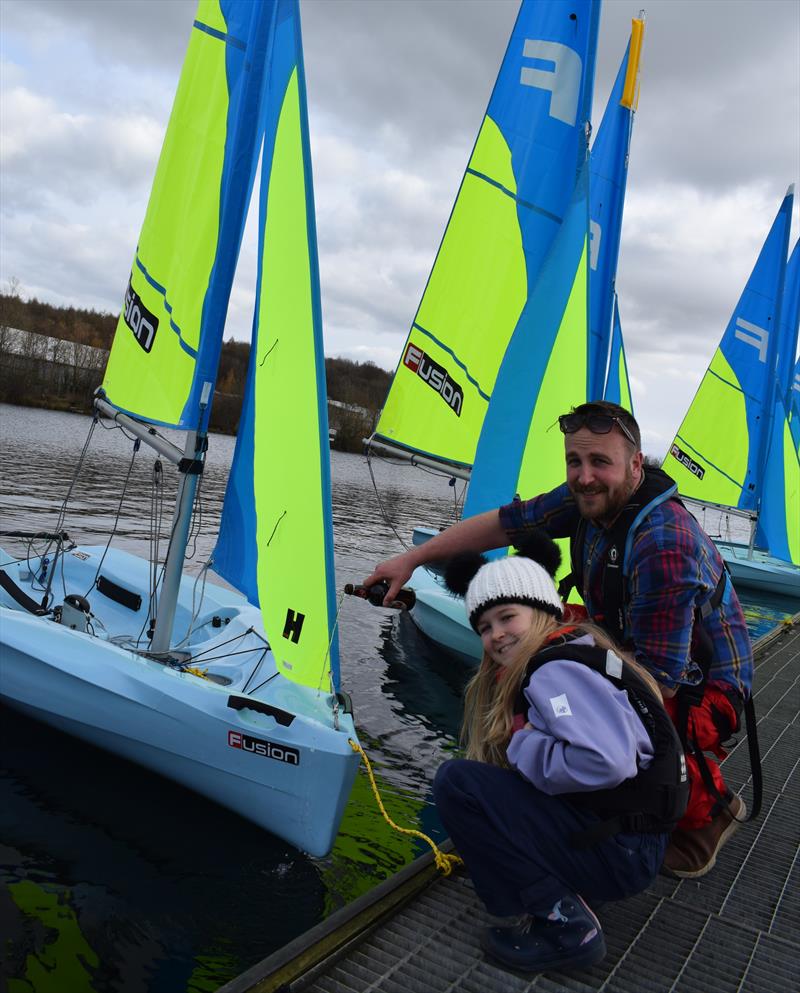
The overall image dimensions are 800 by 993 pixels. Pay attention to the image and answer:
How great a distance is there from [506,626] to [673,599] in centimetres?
52

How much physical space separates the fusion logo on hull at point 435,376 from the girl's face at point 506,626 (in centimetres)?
540

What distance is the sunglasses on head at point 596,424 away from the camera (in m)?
2.53

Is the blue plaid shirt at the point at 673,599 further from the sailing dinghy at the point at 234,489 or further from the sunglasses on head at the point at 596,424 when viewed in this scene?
the sailing dinghy at the point at 234,489

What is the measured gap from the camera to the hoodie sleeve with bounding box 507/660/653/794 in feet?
6.38

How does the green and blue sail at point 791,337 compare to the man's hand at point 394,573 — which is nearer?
the man's hand at point 394,573

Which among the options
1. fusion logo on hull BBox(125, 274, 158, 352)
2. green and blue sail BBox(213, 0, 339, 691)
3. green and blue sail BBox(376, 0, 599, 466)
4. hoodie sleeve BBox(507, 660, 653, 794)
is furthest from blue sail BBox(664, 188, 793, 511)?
hoodie sleeve BBox(507, 660, 653, 794)

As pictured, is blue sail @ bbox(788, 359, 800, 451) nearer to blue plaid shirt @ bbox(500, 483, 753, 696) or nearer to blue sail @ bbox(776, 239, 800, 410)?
blue sail @ bbox(776, 239, 800, 410)

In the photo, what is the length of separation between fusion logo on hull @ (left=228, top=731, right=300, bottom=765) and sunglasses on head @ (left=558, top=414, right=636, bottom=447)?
6.86 feet

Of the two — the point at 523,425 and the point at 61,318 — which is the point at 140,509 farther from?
the point at 61,318

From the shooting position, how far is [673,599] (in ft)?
7.75

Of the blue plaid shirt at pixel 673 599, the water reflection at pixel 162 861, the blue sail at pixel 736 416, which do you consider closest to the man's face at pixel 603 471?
the blue plaid shirt at pixel 673 599

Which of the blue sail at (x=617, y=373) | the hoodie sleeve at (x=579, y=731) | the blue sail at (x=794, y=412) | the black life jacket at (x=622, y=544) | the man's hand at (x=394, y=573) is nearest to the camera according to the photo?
the hoodie sleeve at (x=579, y=731)

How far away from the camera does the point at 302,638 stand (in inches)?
164

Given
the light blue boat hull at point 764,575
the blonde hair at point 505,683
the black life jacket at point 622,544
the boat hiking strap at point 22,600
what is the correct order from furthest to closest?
the light blue boat hull at point 764,575 < the boat hiking strap at point 22,600 < the black life jacket at point 622,544 < the blonde hair at point 505,683
